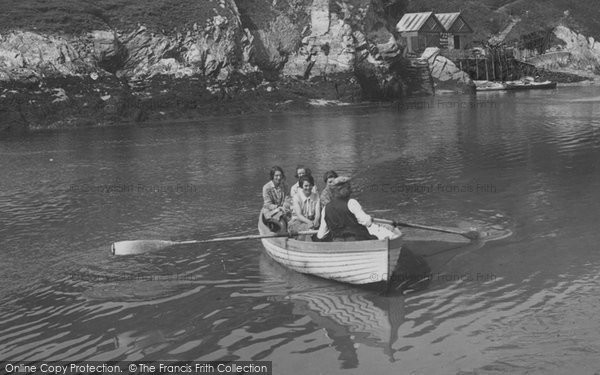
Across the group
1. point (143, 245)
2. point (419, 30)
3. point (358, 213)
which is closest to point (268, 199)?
point (143, 245)

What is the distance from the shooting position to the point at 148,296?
38.3 feet

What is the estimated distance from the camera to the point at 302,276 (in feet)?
41.0

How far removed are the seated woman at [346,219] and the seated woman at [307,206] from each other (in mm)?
1788

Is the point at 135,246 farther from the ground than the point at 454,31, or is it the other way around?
the point at 454,31

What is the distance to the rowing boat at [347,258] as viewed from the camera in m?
10.7

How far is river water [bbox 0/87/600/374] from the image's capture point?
9078 millimetres

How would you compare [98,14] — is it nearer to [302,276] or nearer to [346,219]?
[302,276]

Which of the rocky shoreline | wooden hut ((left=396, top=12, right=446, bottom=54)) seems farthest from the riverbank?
wooden hut ((left=396, top=12, right=446, bottom=54))

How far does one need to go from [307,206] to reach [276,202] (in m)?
1.43

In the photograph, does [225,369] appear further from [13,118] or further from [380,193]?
[13,118]

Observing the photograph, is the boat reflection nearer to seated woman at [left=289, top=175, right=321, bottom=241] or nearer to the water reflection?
the water reflection

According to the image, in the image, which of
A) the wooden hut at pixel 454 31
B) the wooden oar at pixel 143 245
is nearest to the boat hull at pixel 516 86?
the wooden hut at pixel 454 31

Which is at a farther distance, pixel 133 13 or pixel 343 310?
pixel 133 13

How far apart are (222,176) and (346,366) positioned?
18.1m
